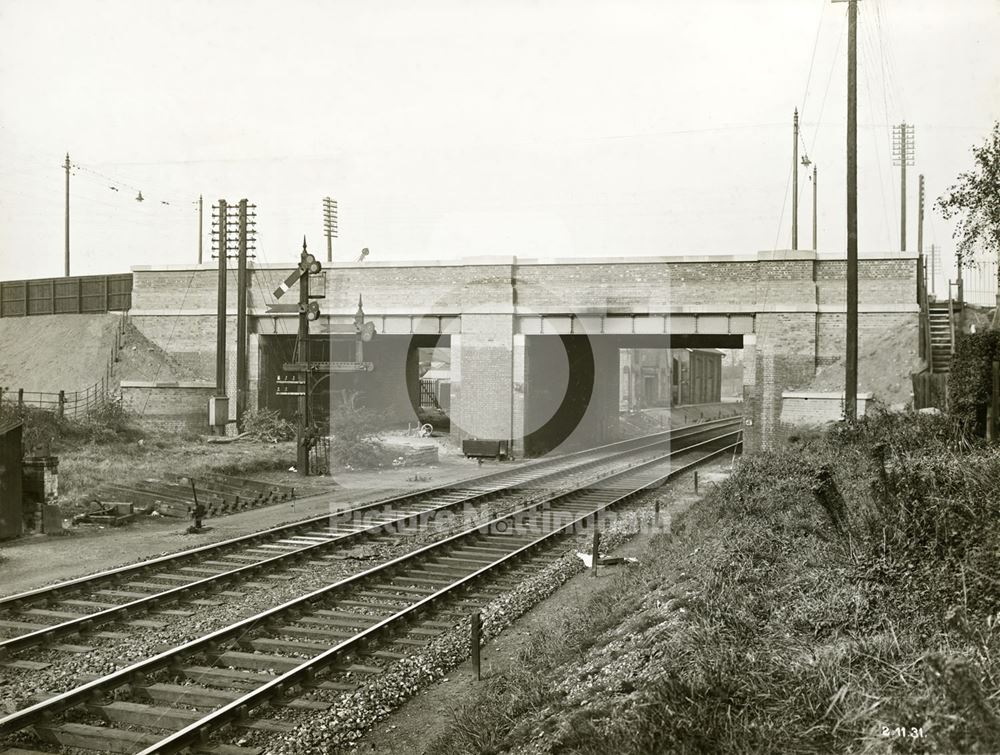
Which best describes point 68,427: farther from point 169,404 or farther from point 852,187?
point 852,187

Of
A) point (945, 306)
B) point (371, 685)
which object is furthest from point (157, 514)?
point (945, 306)

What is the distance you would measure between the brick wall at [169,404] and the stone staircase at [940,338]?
23.0 meters

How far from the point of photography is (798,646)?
5.17 m

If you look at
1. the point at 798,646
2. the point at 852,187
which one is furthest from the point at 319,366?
the point at 798,646

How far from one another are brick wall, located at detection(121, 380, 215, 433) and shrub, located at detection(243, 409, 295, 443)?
1490 millimetres

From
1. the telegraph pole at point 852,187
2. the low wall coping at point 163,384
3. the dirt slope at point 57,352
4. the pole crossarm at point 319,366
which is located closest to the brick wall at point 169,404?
the low wall coping at point 163,384

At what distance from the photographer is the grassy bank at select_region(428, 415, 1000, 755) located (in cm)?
403

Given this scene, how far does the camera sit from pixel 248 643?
7.54 meters

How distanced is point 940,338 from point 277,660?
2380 centimetres

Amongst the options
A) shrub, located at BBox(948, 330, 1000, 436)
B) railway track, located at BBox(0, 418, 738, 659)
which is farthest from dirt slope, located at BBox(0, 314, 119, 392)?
shrub, located at BBox(948, 330, 1000, 436)

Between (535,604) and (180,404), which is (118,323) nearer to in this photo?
(180,404)

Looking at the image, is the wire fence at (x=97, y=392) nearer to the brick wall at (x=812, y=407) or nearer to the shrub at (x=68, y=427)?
the shrub at (x=68, y=427)

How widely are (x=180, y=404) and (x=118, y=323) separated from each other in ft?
25.0

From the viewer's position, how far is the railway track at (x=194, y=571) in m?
8.09
